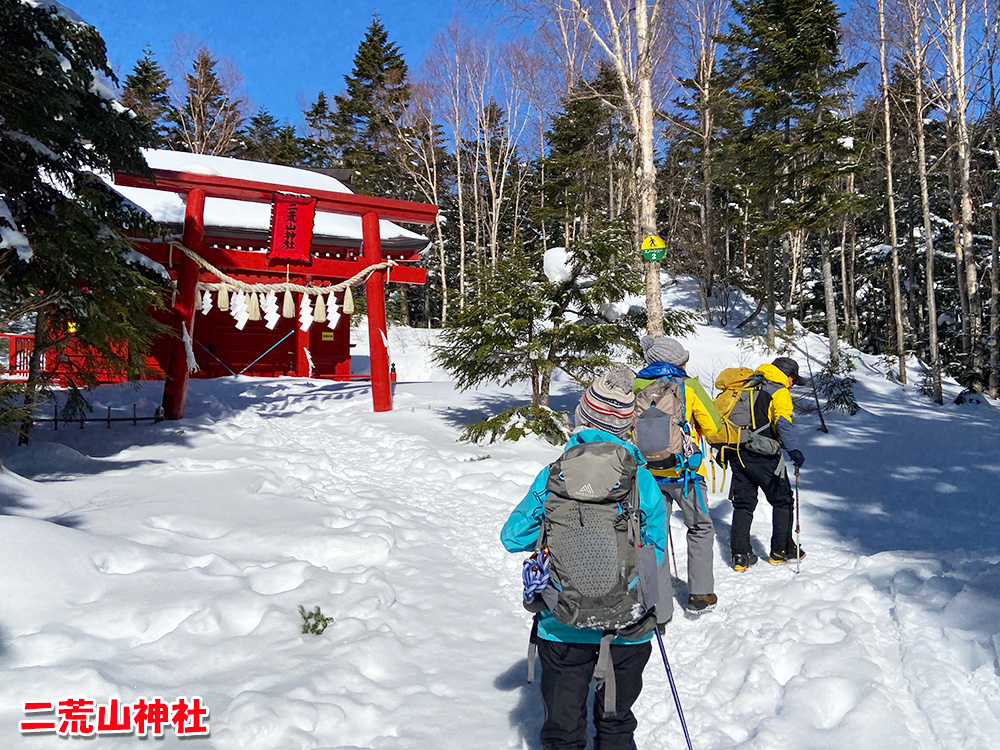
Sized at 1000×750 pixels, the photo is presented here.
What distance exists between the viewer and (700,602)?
172 inches

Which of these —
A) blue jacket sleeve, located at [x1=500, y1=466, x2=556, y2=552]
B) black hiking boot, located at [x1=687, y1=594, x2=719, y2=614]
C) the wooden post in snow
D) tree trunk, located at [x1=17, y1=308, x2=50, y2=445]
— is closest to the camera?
blue jacket sleeve, located at [x1=500, y1=466, x2=556, y2=552]

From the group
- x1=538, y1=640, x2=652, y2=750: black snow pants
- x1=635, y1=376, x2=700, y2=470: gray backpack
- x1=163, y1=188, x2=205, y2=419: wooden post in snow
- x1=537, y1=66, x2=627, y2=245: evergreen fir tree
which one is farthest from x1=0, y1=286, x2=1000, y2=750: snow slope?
x1=537, y1=66, x2=627, y2=245: evergreen fir tree

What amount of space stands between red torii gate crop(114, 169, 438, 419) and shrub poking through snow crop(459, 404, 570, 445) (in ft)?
12.4

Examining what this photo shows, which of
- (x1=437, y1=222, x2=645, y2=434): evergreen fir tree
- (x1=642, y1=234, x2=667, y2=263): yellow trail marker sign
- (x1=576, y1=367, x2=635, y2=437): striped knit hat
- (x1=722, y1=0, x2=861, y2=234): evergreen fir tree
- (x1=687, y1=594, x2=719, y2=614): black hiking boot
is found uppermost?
(x1=722, y1=0, x2=861, y2=234): evergreen fir tree

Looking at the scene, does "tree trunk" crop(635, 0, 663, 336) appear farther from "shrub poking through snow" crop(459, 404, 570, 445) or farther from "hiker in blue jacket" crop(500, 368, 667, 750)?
"hiker in blue jacket" crop(500, 368, 667, 750)

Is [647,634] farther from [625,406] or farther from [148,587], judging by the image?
[148,587]

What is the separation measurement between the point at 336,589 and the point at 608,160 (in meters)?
25.6

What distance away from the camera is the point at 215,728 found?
2.80 m

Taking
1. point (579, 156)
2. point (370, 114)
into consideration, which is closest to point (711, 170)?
point (579, 156)

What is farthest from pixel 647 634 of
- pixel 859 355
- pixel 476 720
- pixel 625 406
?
pixel 859 355

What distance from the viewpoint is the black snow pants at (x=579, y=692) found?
2.46 m

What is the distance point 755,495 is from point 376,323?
9.31 meters

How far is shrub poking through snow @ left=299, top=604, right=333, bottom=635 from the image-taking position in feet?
12.4

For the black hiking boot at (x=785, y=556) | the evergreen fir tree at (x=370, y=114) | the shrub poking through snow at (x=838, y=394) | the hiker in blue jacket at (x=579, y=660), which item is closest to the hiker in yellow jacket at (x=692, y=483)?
the black hiking boot at (x=785, y=556)
